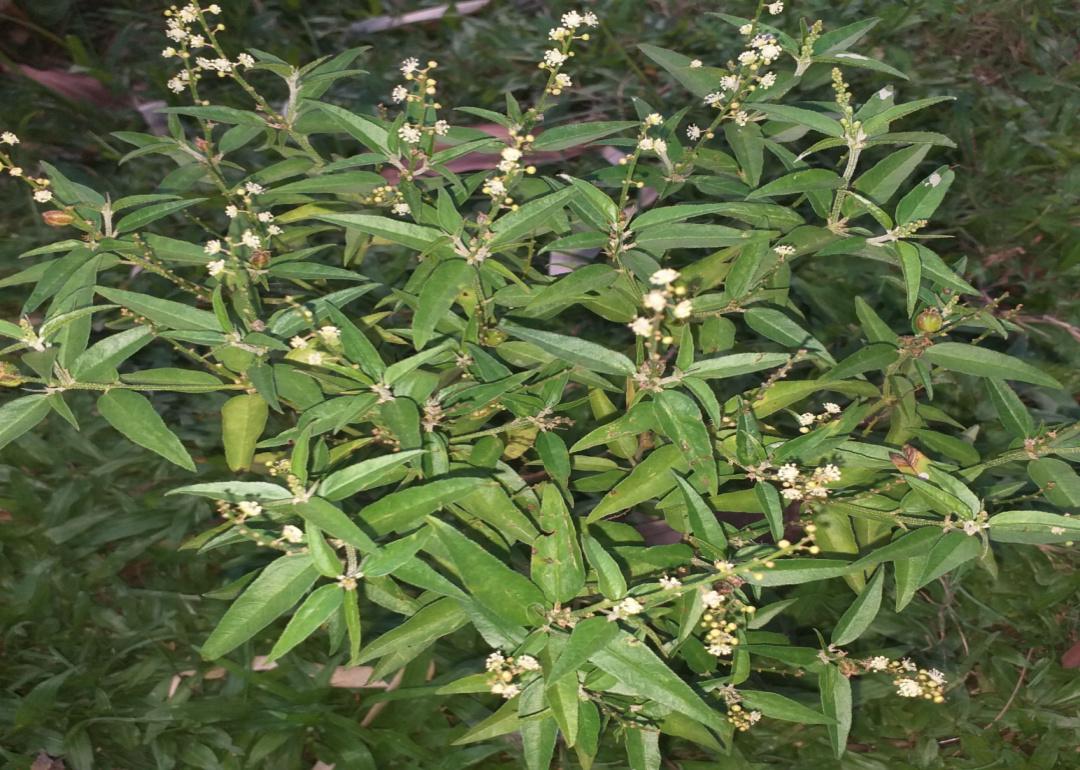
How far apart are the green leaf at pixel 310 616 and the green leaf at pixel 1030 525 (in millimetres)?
988

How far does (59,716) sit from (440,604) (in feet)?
4.25

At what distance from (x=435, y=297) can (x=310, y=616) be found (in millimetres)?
512

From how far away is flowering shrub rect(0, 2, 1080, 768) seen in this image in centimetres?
145

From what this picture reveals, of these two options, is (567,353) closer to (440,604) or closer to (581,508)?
(440,604)

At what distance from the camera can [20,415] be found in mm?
1528

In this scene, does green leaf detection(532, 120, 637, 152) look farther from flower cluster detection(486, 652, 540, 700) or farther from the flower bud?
flower cluster detection(486, 652, 540, 700)

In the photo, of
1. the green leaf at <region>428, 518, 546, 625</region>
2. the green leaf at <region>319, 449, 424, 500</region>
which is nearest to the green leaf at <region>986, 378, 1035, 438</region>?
the green leaf at <region>428, 518, 546, 625</region>

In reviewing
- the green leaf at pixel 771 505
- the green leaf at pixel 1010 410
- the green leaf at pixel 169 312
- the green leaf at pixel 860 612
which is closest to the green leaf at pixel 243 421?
the green leaf at pixel 169 312

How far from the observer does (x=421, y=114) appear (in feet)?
6.23

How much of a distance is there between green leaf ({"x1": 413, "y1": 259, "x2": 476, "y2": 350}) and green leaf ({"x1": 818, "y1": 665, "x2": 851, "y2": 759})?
95 cm

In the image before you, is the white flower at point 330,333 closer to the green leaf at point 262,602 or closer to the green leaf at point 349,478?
the green leaf at point 349,478

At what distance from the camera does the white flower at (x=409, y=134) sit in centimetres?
172

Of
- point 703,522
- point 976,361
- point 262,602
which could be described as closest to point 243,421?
point 262,602

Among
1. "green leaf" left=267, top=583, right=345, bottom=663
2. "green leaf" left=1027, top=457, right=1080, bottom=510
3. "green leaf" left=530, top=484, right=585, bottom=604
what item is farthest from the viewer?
"green leaf" left=1027, top=457, right=1080, bottom=510
